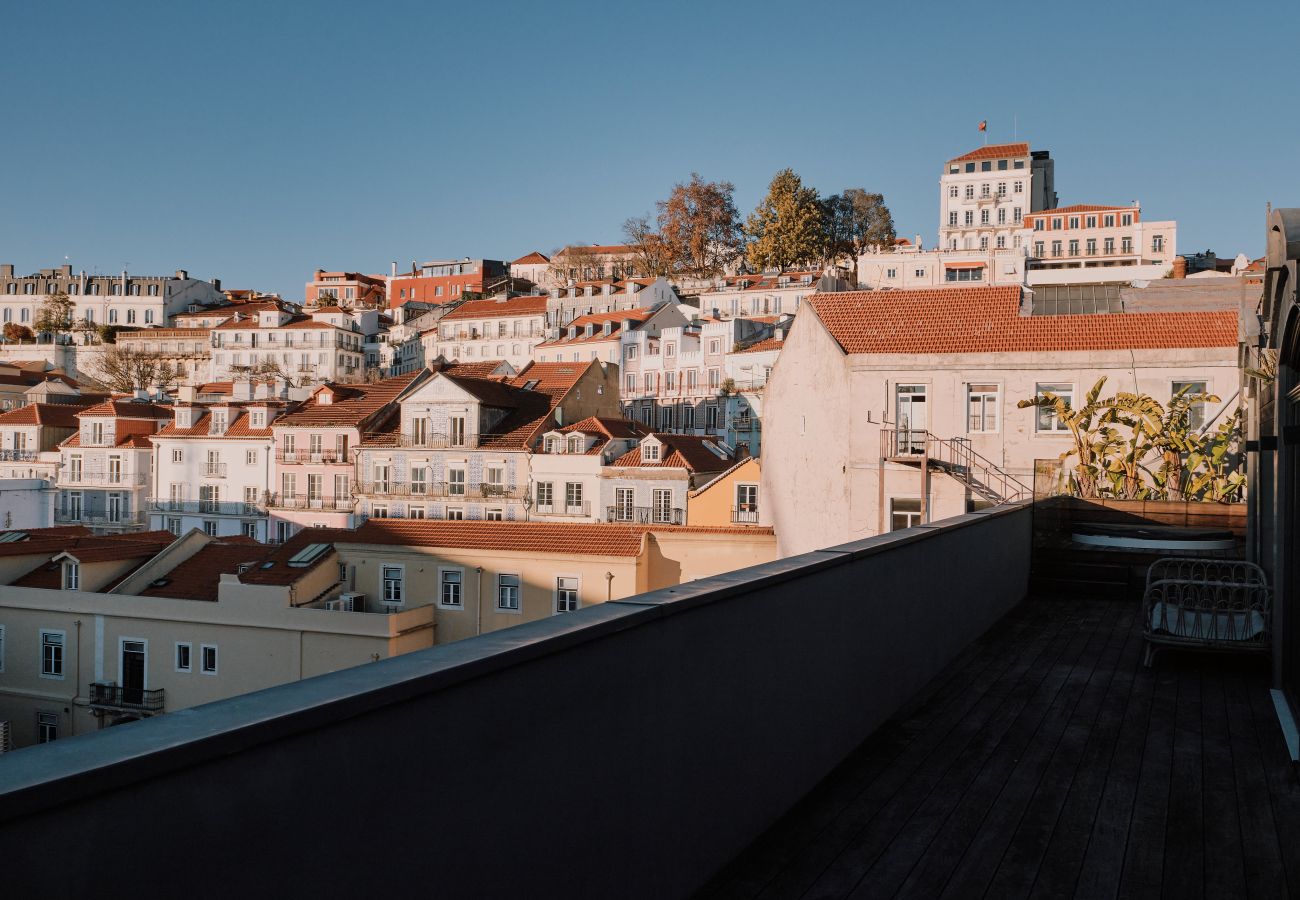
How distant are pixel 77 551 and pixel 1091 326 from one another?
2822cm

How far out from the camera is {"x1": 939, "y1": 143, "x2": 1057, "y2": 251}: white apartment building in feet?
308

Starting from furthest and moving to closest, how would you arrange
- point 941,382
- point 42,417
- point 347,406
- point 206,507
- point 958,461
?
point 42,417 → point 206,507 → point 347,406 → point 941,382 → point 958,461

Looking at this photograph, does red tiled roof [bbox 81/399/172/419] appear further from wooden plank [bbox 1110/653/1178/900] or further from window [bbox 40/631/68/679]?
wooden plank [bbox 1110/653/1178/900]

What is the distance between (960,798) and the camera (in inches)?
171

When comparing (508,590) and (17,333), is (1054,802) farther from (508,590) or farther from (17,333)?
(17,333)

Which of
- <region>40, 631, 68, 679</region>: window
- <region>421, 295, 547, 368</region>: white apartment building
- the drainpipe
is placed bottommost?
<region>40, 631, 68, 679</region>: window

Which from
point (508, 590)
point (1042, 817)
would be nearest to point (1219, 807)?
point (1042, 817)

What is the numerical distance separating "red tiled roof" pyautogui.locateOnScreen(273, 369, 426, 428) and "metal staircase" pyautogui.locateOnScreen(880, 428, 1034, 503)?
1173 inches

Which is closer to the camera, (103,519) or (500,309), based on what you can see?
(103,519)

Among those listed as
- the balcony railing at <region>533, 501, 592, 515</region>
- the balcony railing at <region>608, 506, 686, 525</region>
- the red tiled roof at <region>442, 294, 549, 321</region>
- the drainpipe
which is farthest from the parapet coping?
the red tiled roof at <region>442, 294, 549, 321</region>

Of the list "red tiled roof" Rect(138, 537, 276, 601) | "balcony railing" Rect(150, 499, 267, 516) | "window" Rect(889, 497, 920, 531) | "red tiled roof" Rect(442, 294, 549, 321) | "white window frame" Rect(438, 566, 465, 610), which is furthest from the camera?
"red tiled roof" Rect(442, 294, 549, 321)

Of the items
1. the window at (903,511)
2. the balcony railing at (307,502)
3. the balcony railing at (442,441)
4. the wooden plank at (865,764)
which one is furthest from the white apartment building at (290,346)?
the wooden plank at (865,764)

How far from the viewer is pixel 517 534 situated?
30672mm

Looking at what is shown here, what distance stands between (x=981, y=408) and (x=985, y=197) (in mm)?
79386
